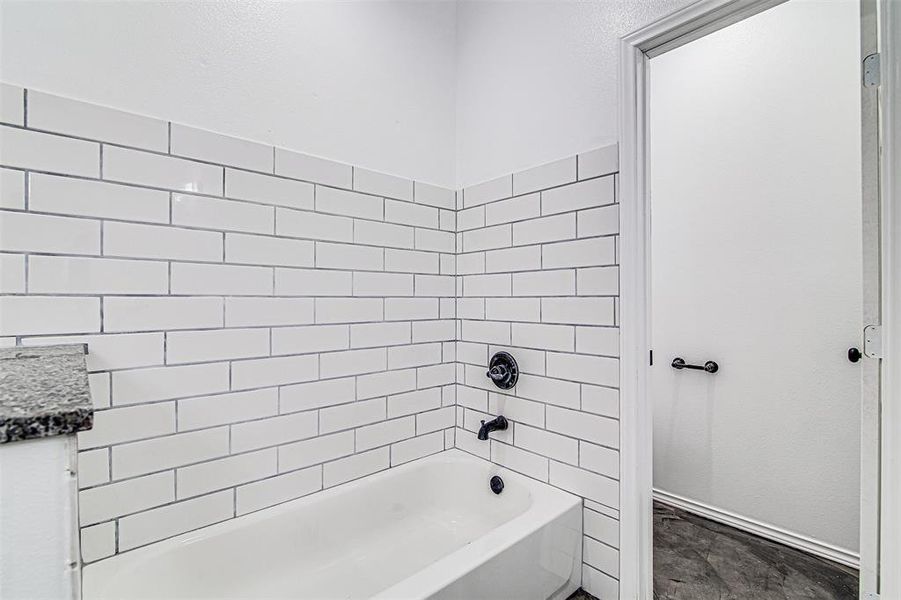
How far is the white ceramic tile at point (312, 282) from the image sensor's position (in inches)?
60.2

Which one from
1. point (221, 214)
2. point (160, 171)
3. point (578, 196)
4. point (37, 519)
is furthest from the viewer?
point (578, 196)

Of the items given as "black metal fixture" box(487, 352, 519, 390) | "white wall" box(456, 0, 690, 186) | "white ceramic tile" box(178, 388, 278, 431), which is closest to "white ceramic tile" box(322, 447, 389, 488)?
"white ceramic tile" box(178, 388, 278, 431)

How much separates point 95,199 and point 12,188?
0.53 ft

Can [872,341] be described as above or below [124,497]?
above

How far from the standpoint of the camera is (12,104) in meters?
1.10

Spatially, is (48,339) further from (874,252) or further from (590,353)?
(874,252)

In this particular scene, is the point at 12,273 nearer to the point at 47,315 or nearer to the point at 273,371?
the point at 47,315

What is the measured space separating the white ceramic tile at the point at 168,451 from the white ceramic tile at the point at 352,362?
393mm

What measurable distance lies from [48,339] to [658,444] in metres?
2.86

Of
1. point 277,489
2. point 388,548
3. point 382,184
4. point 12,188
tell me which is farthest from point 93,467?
point 382,184

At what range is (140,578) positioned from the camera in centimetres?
121


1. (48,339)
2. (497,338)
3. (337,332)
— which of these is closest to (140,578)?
(48,339)

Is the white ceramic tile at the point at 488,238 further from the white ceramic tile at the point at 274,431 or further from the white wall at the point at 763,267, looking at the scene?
the white wall at the point at 763,267

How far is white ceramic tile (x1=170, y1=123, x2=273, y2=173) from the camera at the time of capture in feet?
4.39
